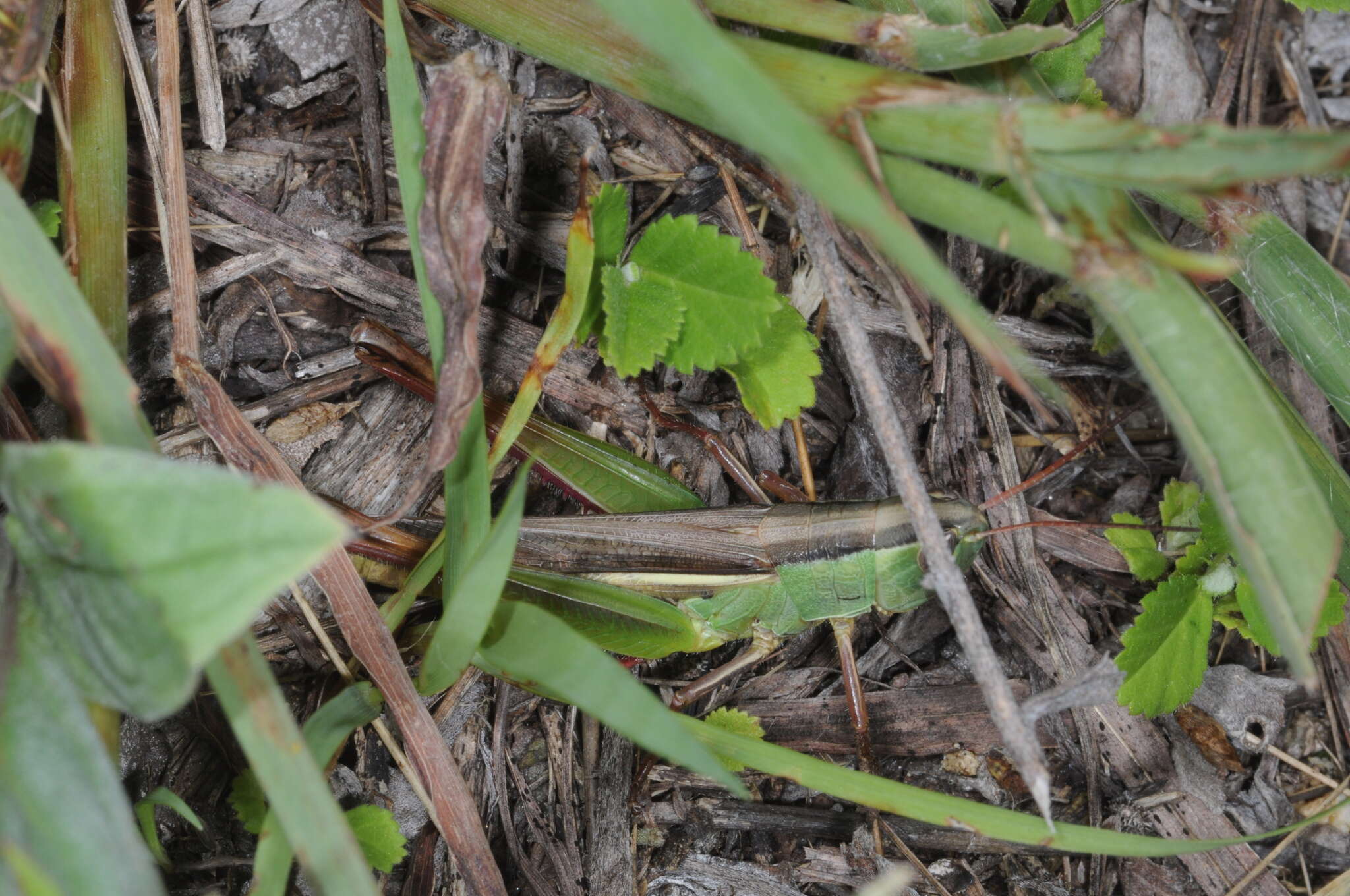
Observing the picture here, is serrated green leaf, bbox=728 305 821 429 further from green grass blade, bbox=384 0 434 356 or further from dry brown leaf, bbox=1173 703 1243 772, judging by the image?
dry brown leaf, bbox=1173 703 1243 772

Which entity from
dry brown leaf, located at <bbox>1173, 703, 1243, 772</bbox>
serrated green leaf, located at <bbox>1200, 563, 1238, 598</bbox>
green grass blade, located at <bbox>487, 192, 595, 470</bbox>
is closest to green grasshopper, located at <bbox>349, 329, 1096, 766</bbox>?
green grass blade, located at <bbox>487, 192, 595, 470</bbox>

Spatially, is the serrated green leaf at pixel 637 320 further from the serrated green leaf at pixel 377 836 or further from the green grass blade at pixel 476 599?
the serrated green leaf at pixel 377 836

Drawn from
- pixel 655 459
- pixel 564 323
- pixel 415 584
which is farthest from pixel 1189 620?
pixel 415 584

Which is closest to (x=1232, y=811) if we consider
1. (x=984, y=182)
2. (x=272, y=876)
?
(x=984, y=182)

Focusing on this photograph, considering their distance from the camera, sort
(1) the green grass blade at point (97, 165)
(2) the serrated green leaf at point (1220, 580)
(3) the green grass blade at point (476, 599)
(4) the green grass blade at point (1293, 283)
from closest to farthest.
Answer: (3) the green grass blade at point (476, 599) < (1) the green grass blade at point (97, 165) < (4) the green grass blade at point (1293, 283) < (2) the serrated green leaf at point (1220, 580)

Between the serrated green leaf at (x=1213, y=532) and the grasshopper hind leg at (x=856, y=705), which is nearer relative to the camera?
the serrated green leaf at (x=1213, y=532)

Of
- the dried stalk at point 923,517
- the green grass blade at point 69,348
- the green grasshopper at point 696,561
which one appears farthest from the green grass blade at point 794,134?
the green grasshopper at point 696,561
